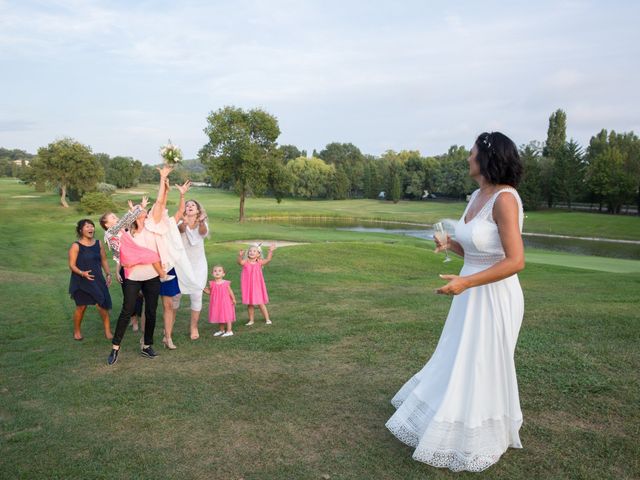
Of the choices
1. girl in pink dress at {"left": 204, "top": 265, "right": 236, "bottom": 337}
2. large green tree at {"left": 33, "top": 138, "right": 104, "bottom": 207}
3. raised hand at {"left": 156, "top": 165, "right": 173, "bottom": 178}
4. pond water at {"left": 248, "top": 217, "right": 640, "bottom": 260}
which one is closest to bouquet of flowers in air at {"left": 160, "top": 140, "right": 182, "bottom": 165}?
raised hand at {"left": 156, "top": 165, "right": 173, "bottom": 178}

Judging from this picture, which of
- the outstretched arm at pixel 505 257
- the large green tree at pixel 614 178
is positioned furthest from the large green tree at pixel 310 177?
→ the outstretched arm at pixel 505 257

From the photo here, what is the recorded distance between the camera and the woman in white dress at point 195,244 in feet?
27.1

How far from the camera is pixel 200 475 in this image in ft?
13.2

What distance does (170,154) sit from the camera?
24.4 feet

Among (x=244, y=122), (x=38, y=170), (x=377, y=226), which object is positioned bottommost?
(x=377, y=226)

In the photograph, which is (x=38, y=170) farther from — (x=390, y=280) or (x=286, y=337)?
(x=286, y=337)

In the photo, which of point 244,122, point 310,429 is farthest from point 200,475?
point 244,122

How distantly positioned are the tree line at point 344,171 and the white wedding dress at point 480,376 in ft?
2.62

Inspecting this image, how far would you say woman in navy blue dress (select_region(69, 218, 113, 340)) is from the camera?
8539mm

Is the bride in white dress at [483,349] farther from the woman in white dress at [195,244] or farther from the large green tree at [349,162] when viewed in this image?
the large green tree at [349,162]

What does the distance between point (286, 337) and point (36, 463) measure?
4.31m

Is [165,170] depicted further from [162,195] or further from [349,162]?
[349,162]

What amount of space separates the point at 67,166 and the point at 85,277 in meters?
52.4

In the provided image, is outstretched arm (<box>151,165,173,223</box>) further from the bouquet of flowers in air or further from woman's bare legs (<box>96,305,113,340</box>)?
woman's bare legs (<box>96,305,113,340</box>)
